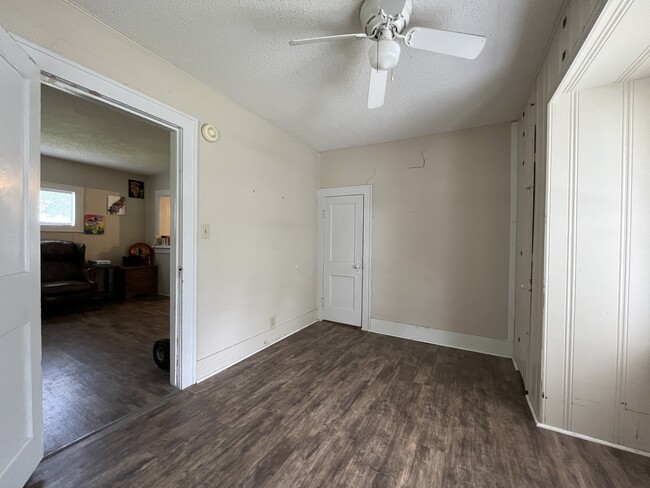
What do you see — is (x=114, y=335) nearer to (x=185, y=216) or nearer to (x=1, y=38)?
(x=185, y=216)

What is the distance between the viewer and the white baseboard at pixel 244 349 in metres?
2.21

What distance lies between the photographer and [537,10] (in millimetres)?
1369

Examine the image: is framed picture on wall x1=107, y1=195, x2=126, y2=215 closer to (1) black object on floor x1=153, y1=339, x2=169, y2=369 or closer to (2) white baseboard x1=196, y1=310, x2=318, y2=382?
(1) black object on floor x1=153, y1=339, x2=169, y2=369

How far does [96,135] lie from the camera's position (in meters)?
3.32

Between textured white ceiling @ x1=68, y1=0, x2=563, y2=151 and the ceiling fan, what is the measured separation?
0.11m

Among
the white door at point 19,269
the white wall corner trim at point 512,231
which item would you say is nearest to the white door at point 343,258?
the white wall corner trim at point 512,231

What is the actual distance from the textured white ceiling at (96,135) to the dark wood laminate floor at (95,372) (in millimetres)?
2113

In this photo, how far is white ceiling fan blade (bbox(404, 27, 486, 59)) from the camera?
125 centimetres

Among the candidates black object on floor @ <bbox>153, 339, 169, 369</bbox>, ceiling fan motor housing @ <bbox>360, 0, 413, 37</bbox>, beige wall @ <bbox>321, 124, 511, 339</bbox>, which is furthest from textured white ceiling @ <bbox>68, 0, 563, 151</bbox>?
black object on floor @ <bbox>153, 339, 169, 369</bbox>

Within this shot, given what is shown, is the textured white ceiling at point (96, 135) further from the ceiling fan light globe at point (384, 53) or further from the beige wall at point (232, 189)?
the ceiling fan light globe at point (384, 53)

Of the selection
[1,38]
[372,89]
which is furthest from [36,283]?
[372,89]

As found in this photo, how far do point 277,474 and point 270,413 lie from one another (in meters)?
0.48

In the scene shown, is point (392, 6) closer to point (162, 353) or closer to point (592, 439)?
point (592, 439)

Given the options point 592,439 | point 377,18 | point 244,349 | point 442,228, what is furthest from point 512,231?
point 244,349
